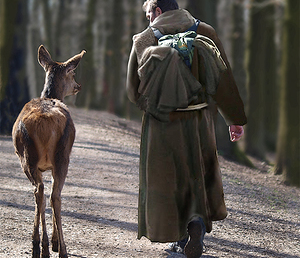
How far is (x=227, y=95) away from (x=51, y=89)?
2.25m

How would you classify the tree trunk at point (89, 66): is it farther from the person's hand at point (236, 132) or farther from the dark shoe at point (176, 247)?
the person's hand at point (236, 132)

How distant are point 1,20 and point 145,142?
956 cm

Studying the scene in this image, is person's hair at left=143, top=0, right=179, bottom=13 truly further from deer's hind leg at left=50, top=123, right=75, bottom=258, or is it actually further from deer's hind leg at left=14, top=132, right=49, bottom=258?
deer's hind leg at left=14, top=132, right=49, bottom=258

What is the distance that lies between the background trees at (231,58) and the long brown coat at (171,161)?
489cm

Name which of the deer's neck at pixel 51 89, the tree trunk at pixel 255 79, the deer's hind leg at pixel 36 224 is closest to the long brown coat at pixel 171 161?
the deer's hind leg at pixel 36 224

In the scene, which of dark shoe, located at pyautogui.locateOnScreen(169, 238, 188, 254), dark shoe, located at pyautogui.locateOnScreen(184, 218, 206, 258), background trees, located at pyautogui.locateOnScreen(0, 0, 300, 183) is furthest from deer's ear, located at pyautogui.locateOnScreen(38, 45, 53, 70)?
background trees, located at pyautogui.locateOnScreen(0, 0, 300, 183)

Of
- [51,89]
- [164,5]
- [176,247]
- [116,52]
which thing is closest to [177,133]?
[164,5]

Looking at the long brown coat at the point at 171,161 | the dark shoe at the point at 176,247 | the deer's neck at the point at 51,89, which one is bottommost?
the dark shoe at the point at 176,247

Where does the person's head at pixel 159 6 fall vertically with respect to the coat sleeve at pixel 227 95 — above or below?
above

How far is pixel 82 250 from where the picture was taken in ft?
18.0

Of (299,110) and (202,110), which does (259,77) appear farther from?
(202,110)

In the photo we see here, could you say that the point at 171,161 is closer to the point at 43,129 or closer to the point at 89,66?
the point at 43,129

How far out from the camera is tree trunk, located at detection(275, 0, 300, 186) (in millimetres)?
11469

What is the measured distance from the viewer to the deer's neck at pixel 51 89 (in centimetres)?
597
